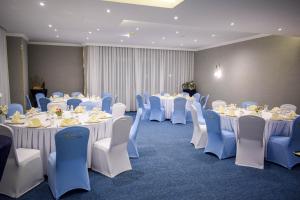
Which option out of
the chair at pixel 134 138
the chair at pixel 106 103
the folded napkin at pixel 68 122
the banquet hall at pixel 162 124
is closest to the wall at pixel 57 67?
the banquet hall at pixel 162 124

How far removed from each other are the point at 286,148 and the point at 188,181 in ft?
6.73

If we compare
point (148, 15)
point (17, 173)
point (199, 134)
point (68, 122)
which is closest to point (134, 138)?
point (68, 122)

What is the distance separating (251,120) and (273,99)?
4.29 m

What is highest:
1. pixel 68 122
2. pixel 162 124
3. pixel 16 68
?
pixel 16 68

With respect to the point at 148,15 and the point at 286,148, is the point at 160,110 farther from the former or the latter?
the point at 286,148

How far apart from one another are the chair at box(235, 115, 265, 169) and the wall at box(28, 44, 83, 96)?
8.59 metres

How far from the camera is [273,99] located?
780 centimetres

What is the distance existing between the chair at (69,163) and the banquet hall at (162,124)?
0.01 metres

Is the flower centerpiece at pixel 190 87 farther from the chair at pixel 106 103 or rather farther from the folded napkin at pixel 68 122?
the folded napkin at pixel 68 122

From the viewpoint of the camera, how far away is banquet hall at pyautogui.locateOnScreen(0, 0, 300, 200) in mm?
3316

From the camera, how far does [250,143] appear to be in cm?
441

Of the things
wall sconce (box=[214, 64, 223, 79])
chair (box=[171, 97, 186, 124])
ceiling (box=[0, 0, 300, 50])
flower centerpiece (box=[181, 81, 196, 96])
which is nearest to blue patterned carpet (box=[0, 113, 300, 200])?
ceiling (box=[0, 0, 300, 50])

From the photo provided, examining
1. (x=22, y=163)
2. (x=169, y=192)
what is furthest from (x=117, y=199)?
(x=22, y=163)

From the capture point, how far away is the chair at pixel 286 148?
4281 mm
